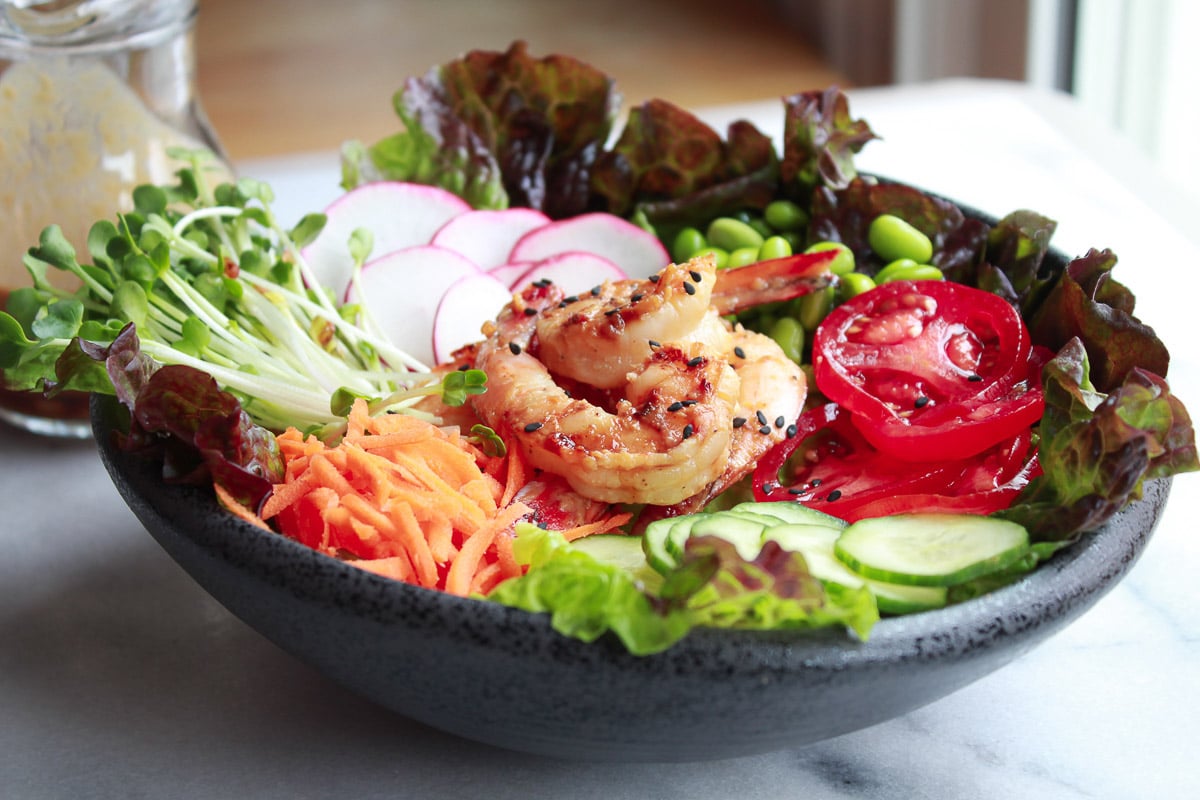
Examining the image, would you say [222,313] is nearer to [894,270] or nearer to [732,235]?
[732,235]

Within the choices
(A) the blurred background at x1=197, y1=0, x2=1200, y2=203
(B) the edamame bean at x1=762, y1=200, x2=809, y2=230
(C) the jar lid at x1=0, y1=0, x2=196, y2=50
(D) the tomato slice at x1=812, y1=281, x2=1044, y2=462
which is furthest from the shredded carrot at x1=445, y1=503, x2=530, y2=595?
(A) the blurred background at x1=197, y1=0, x2=1200, y2=203

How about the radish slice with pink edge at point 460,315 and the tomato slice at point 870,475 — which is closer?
the tomato slice at point 870,475

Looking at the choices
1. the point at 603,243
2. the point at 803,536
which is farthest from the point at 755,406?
the point at 603,243

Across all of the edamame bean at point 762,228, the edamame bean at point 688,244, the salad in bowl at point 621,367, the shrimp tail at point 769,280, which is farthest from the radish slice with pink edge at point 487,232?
the shrimp tail at point 769,280

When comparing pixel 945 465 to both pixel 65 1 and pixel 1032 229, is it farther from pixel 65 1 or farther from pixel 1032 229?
pixel 65 1

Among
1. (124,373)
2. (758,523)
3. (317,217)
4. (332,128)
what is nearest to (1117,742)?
(758,523)

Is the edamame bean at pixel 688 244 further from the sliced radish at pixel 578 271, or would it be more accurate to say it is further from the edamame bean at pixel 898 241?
the edamame bean at pixel 898 241
